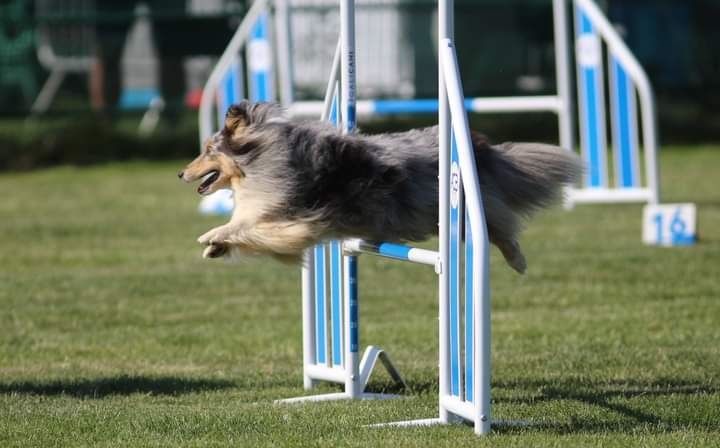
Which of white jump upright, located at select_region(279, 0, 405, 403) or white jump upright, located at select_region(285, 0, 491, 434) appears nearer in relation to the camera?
white jump upright, located at select_region(285, 0, 491, 434)

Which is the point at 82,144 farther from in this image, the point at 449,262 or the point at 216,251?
the point at 449,262

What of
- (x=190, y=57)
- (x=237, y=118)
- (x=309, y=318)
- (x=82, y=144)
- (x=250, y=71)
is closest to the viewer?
(x=237, y=118)

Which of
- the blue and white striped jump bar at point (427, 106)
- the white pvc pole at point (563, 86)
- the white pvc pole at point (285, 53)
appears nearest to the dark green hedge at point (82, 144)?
the white pvc pole at point (285, 53)

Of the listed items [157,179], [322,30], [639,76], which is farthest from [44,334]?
[322,30]

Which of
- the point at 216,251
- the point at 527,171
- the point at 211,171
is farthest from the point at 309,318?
the point at 527,171

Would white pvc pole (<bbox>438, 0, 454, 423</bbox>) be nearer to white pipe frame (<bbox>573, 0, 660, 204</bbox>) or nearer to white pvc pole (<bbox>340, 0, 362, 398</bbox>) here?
white pvc pole (<bbox>340, 0, 362, 398</bbox>)

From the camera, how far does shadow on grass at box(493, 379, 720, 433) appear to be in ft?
16.7

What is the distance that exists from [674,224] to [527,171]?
5.05 m

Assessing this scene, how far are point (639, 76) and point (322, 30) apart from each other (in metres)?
6.86

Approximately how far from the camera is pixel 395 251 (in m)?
5.35

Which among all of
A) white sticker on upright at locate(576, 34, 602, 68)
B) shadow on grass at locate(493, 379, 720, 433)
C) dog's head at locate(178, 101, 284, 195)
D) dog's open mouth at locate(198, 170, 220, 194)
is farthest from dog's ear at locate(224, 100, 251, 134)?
white sticker on upright at locate(576, 34, 602, 68)

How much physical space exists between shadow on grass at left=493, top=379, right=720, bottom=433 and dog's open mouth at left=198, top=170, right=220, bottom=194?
5.59ft

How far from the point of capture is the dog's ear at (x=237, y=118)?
579 cm

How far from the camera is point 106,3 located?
18.4 meters
